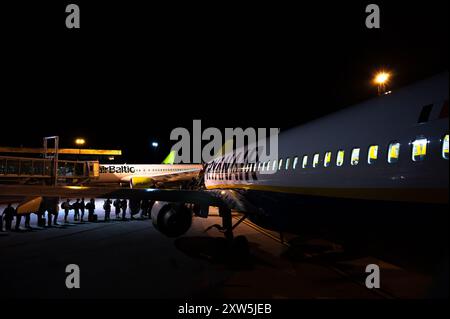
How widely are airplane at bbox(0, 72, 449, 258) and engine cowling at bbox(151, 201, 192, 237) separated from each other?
0.12 feet

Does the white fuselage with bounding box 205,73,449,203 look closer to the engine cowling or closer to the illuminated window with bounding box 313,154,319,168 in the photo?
the illuminated window with bounding box 313,154,319,168

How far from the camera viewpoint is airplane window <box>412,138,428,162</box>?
6.11 metres

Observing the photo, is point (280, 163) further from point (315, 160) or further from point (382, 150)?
point (382, 150)

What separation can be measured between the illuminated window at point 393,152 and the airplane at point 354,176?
0.02 m

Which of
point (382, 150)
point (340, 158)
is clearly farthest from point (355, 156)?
point (382, 150)

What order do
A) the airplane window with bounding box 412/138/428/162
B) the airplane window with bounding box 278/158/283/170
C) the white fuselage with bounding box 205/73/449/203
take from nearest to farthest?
the white fuselage with bounding box 205/73/449/203, the airplane window with bounding box 412/138/428/162, the airplane window with bounding box 278/158/283/170

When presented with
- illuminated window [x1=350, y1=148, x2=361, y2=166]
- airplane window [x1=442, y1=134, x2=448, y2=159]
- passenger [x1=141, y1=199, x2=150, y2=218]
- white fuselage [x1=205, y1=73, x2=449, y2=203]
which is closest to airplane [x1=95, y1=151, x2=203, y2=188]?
passenger [x1=141, y1=199, x2=150, y2=218]

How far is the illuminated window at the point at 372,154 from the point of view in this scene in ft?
24.1

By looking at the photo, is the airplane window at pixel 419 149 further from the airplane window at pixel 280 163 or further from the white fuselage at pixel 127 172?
the white fuselage at pixel 127 172

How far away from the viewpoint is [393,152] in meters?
6.85

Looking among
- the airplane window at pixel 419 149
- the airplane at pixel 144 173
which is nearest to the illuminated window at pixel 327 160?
the airplane window at pixel 419 149

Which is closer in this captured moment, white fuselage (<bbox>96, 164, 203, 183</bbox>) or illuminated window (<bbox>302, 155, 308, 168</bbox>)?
illuminated window (<bbox>302, 155, 308, 168</bbox>)

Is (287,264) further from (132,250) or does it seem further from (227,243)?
(132,250)
